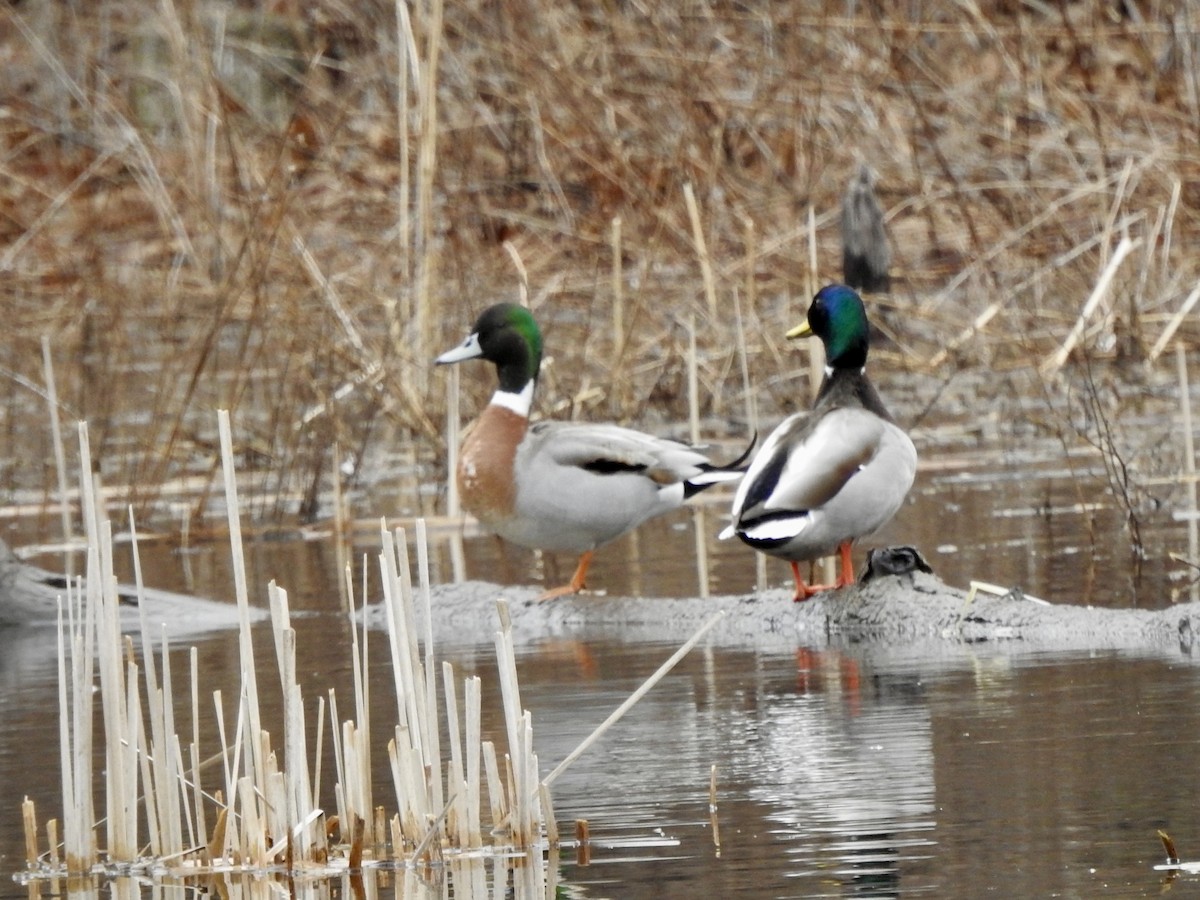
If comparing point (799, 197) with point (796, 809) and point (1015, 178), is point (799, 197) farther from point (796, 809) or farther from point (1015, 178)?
point (796, 809)

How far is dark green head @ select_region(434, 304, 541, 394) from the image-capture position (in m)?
8.53

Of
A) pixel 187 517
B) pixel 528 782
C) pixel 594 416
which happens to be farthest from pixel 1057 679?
pixel 594 416

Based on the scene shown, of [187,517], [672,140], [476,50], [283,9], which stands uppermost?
[283,9]

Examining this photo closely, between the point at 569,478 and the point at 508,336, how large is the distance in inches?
47.1

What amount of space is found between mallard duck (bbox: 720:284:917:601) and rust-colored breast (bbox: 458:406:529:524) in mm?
1000

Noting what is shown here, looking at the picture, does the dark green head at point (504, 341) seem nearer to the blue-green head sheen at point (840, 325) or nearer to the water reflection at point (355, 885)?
the blue-green head sheen at point (840, 325)

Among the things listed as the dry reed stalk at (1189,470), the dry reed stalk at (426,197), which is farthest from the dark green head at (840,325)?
the dry reed stalk at (426,197)

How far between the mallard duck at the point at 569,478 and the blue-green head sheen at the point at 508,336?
1.75ft

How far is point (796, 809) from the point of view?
448cm

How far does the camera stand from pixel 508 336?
859 centimetres

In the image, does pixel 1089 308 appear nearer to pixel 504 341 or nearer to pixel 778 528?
pixel 504 341

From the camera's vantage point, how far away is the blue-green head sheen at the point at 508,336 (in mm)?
8547

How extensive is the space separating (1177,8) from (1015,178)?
2632 millimetres

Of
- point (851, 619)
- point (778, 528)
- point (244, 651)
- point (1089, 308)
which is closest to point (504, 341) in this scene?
point (778, 528)
